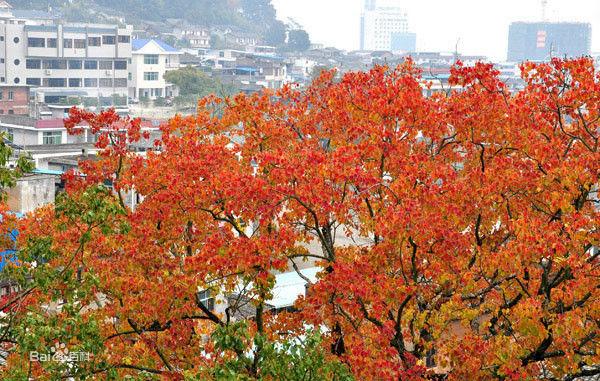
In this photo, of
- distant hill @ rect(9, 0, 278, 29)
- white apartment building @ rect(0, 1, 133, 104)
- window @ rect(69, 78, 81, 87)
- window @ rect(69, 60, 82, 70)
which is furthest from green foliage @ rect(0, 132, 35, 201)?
distant hill @ rect(9, 0, 278, 29)

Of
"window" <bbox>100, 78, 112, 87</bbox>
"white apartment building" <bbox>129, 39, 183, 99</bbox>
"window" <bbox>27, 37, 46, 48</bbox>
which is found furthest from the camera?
"white apartment building" <bbox>129, 39, 183, 99</bbox>

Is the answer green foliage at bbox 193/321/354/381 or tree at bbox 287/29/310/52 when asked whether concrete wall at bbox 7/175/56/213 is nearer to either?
green foliage at bbox 193/321/354/381

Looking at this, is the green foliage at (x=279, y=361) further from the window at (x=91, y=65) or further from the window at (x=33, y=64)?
the window at (x=91, y=65)

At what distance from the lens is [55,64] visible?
65125 mm

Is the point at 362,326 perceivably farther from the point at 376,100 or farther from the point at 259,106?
the point at 259,106

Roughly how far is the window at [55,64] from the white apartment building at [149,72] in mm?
4606

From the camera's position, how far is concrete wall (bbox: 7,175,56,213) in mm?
21250

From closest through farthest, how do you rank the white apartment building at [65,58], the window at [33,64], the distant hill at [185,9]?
the white apartment building at [65,58] → the window at [33,64] → the distant hill at [185,9]

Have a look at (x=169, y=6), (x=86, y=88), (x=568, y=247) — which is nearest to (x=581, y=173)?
(x=568, y=247)

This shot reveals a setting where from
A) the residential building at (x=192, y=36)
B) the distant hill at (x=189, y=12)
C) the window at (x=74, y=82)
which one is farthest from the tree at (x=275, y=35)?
the window at (x=74, y=82)

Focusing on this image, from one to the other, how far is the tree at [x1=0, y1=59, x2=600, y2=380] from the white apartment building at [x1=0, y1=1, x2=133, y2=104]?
53.2 meters

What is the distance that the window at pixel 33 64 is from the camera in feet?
211

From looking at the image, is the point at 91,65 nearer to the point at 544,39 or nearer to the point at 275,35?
the point at 275,35

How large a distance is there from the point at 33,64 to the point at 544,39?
119098mm
